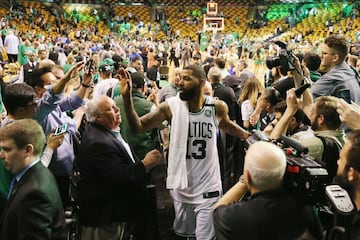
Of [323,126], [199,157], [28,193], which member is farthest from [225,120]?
[28,193]

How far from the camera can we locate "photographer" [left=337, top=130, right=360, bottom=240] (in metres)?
2.16

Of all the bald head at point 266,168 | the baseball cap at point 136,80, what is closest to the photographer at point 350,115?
the bald head at point 266,168

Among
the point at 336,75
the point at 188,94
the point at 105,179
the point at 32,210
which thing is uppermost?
the point at 336,75

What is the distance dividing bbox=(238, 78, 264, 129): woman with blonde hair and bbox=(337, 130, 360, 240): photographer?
299 cm

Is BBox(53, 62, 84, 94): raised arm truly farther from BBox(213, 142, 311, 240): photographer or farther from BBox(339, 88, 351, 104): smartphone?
BBox(339, 88, 351, 104): smartphone

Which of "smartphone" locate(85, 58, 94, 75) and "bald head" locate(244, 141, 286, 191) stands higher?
"smartphone" locate(85, 58, 94, 75)

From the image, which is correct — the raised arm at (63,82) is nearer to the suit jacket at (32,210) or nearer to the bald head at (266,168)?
the suit jacket at (32,210)

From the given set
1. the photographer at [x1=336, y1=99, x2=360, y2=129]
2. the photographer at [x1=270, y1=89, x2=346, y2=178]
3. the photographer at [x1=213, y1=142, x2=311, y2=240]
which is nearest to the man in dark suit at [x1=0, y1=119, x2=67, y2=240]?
the photographer at [x1=213, y1=142, x2=311, y2=240]

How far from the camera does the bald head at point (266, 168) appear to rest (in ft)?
7.11

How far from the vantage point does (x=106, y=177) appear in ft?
10.4

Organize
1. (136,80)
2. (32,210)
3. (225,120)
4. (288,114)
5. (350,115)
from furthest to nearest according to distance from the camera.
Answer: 1. (136,80)
2. (225,120)
3. (288,114)
4. (350,115)
5. (32,210)

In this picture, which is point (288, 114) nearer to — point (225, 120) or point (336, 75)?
point (225, 120)

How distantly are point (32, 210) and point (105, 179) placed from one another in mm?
954

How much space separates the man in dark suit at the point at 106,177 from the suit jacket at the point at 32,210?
787 millimetres
